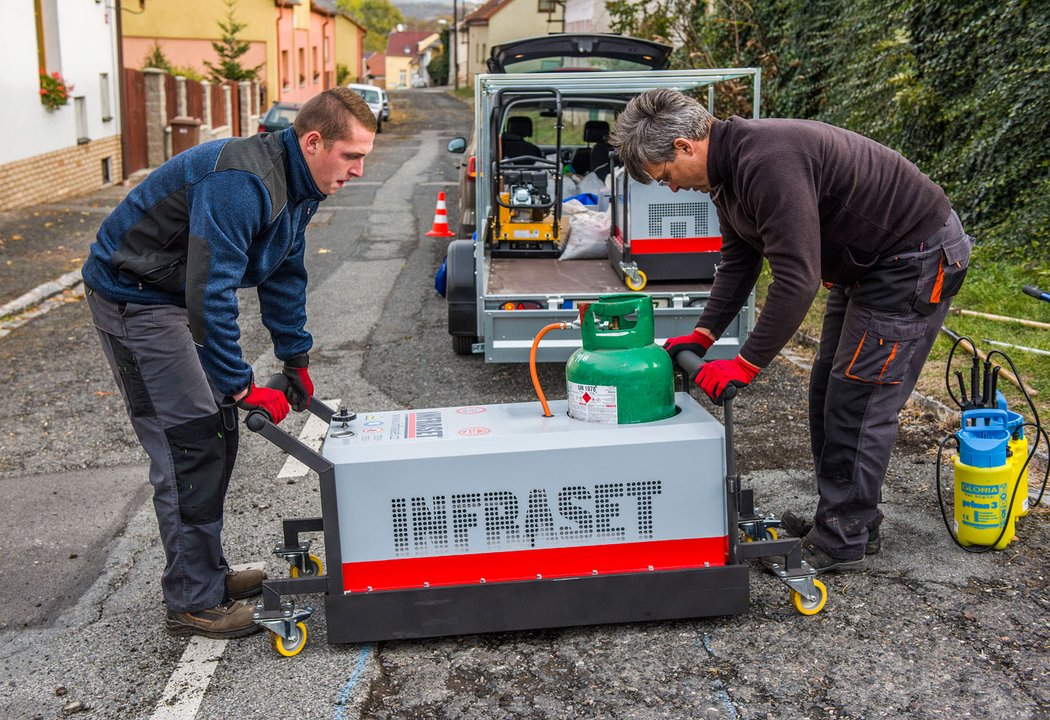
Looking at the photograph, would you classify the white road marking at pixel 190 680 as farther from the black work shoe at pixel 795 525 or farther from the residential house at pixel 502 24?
the residential house at pixel 502 24

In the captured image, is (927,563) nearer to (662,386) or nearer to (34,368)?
(662,386)

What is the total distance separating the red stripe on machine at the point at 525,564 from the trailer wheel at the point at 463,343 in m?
4.03

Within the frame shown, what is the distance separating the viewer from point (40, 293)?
33.0 feet

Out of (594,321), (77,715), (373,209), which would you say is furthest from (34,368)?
(373,209)

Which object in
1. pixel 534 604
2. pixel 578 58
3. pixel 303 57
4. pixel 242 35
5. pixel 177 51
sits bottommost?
pixel 534 604

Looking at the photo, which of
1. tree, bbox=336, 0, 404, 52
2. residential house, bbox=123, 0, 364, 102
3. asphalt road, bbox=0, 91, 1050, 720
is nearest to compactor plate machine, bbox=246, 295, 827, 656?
asphalt road, bbox=0, 91, 1050, 720

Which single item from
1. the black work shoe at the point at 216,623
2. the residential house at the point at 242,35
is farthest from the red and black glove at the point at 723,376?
the residential house at the point at 242,35

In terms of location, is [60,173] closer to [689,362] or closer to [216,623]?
[216,623]

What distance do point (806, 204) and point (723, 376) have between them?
62 centimetres

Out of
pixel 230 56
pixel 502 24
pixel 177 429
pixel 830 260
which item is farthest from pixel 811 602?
pixel 502 24

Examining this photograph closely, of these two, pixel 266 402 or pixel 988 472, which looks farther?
pixel 988 472

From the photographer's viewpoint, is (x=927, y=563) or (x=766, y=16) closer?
(x=927, y=563)

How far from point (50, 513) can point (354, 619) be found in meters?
2.29

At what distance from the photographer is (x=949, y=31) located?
31.8 ft
